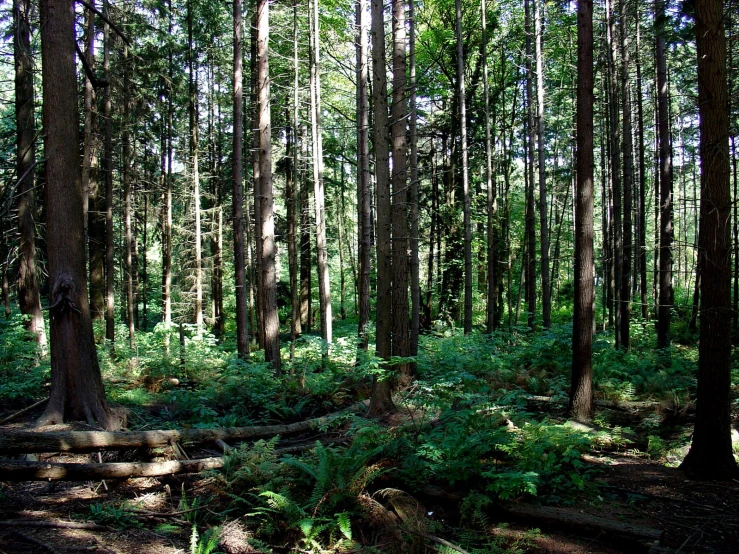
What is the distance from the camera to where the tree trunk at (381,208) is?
7801 mm

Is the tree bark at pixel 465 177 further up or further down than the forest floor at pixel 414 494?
further up

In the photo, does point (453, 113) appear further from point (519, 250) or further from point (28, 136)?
point (28, 136)

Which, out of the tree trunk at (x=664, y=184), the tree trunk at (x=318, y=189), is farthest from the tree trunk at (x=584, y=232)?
the tree trunk at (x=318, y=189)

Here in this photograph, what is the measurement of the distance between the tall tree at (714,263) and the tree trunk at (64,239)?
25.8 ft

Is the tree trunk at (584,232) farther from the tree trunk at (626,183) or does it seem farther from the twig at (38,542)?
the twig at (38,542)

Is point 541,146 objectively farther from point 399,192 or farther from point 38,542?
point 38,542

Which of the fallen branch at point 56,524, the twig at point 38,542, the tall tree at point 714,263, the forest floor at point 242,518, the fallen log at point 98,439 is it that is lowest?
the forest floor at point 242,518

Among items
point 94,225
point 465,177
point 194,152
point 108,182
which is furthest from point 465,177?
point 94,225

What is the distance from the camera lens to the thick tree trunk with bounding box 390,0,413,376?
28.8ft

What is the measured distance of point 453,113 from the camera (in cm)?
2125

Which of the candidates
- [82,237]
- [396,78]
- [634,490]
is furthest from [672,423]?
[82,237]

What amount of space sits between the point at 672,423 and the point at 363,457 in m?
5.97

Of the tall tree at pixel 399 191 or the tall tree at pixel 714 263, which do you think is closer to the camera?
the tall tree at pixel 714 263

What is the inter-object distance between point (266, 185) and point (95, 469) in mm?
8053
